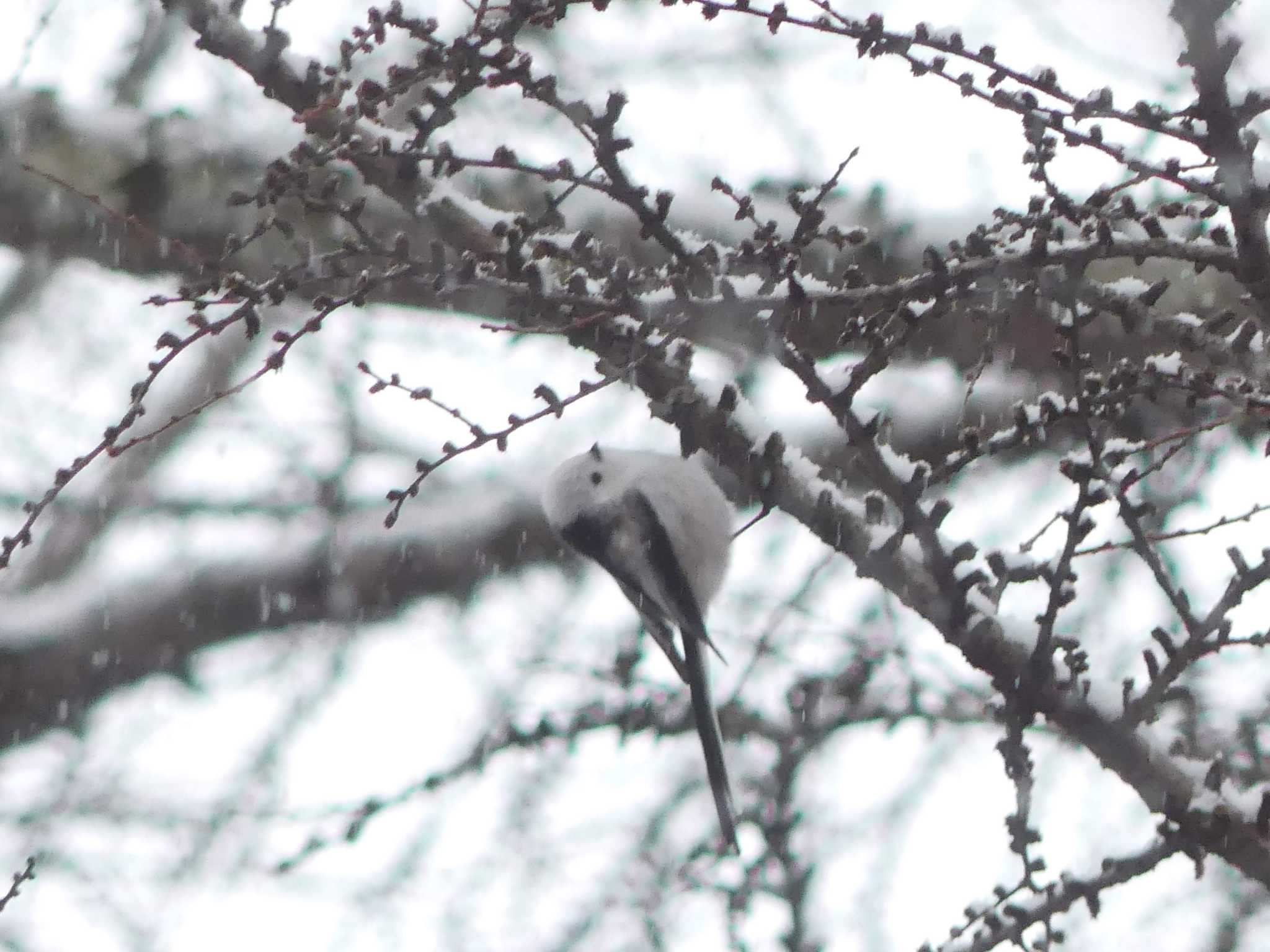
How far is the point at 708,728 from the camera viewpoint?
2.30m

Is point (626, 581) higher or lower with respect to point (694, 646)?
higher

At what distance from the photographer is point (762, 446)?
5.87 feet

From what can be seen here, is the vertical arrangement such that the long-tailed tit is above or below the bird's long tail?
above

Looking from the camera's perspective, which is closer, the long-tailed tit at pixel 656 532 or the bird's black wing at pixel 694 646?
the bird's black wing at pixel 694 646

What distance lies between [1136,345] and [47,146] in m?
3.36

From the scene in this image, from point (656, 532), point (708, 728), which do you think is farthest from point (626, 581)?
point (708, 728)

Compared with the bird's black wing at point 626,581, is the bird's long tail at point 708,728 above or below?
below

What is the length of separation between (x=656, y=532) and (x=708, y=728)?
15.7 inches

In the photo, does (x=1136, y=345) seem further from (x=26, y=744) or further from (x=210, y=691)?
(x=26, y=744)

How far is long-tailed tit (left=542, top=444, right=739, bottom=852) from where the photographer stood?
239cm

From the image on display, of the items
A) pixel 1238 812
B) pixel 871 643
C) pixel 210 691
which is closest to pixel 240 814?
pixel 210 691

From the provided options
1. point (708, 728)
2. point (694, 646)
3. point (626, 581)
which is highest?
point (626, 581)

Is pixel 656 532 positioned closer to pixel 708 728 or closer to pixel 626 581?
pixel 626 581

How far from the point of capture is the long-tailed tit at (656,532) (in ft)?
7.86
